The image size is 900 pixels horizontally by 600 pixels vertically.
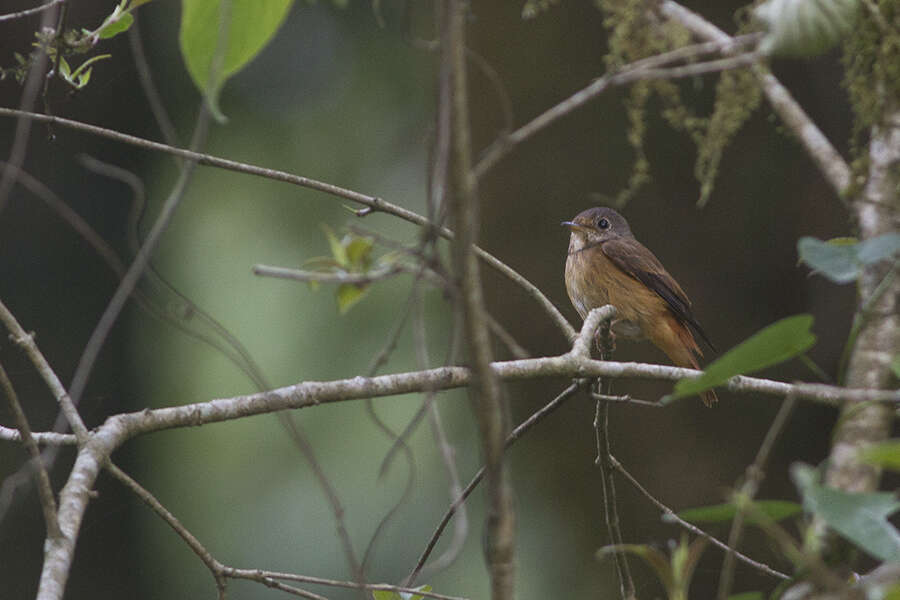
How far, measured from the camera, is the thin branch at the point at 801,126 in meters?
1.48

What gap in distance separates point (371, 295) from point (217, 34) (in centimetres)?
577

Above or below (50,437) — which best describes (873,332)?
below

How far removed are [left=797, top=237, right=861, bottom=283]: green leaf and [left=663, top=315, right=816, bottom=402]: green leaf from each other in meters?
0.09

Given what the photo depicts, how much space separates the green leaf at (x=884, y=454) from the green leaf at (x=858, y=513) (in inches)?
1.8

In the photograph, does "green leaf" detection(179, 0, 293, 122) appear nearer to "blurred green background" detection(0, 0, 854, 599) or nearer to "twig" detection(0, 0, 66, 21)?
"twig" detection(0, 0, 66, 21)

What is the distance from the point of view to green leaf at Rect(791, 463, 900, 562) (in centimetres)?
96

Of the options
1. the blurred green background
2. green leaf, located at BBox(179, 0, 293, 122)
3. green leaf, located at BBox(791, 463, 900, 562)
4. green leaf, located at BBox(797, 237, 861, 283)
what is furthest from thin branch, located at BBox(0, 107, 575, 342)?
the blurred green background

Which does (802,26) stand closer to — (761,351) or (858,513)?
(761,351)

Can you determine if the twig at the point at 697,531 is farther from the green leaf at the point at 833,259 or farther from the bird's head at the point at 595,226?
the bird's head at the point at 595,226

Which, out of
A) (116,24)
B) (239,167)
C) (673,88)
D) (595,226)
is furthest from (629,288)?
(116,24)

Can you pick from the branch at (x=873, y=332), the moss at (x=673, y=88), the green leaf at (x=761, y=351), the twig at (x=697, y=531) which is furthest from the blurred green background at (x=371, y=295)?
the green leaf at (x=761, y=351)

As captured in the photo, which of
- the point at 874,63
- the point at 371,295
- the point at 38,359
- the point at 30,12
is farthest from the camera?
the point at 371,295

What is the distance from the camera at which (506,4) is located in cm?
470

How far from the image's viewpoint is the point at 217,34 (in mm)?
1035
